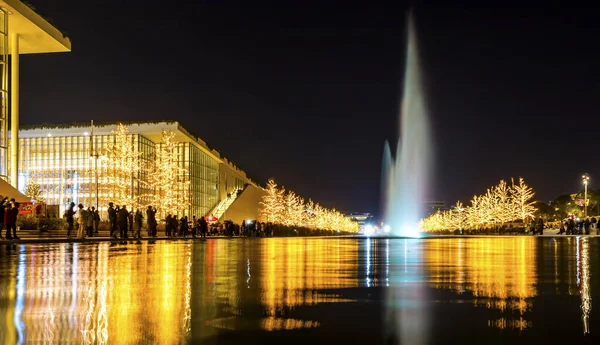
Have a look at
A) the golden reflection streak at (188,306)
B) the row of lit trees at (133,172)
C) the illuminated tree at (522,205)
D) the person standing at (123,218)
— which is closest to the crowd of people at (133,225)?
the person standing at (123,218)

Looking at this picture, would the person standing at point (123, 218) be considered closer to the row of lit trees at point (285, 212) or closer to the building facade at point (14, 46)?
the building facade at point (14, 46)

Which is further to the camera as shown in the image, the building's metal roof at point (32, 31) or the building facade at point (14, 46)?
the building's metal roof at point (32, 31)

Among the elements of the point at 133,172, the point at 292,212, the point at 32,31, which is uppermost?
the point at 32,31

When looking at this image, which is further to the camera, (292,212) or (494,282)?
(292,212)

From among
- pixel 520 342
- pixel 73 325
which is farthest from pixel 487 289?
pixel 73 325

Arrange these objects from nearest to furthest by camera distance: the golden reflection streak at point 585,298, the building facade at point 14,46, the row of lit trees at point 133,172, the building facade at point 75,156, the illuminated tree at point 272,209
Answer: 1. the golden reflection streak at point 585,298
2. the building facade at point 14,46
3. the row of lit trees at point 133,172
4. the building facade at point 75,156
5. the illuminated tree at point 272,209

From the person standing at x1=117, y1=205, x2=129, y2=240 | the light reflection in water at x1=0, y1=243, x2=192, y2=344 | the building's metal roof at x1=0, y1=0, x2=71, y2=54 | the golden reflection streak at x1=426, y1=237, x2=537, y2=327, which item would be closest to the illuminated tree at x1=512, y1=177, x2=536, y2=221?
the building's metal roof at x1=0, y1=0, x2=71, y2=54

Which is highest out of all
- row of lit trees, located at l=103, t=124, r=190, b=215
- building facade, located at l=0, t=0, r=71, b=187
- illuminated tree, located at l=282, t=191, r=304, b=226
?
building facade, located at l=0, t=0, r=71, b=187

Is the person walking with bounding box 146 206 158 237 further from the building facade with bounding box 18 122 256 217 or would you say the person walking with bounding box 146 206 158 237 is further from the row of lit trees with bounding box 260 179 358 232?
the building facade with bounding box 18 122 256 217

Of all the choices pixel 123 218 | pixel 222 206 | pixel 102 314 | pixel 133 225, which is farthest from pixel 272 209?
pixel 102 314

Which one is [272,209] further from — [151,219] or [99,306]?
[99,306]

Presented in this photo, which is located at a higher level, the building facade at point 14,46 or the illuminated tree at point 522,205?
the building facade at point 14,46

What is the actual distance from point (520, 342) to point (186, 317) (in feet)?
9.81

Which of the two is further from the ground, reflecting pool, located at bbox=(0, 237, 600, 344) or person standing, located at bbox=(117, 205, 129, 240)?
person standing, located at bbox=(117, 205, 129, 240)
